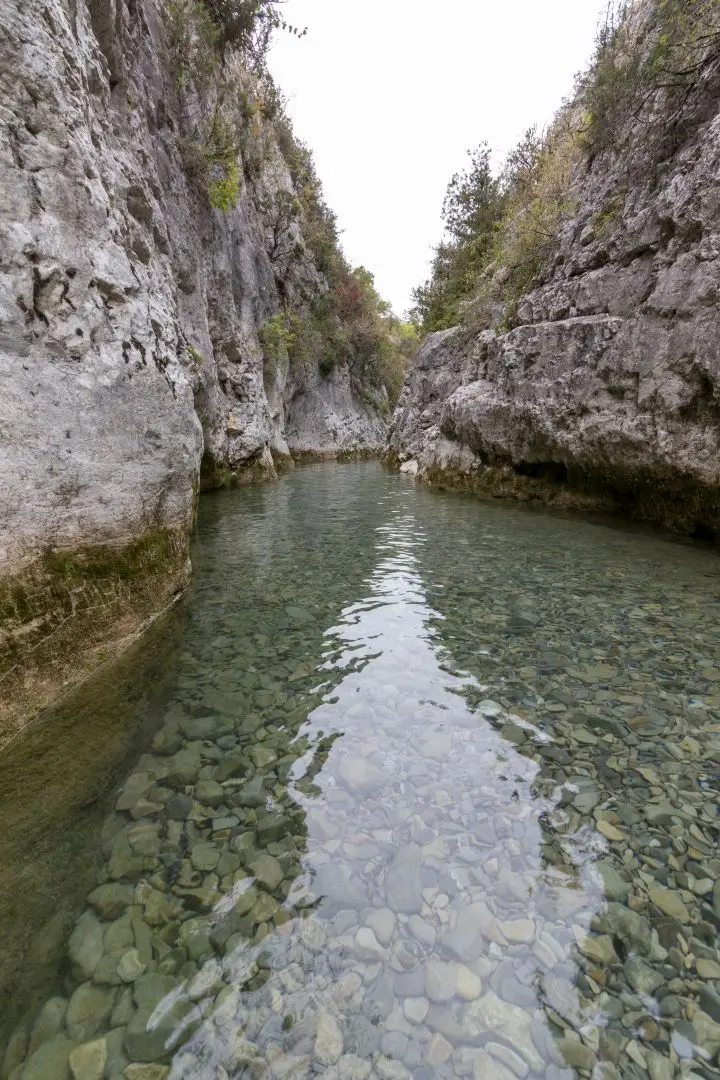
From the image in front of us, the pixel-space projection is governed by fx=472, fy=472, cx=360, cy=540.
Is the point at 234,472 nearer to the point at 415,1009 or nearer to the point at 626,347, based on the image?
the point at 626,347

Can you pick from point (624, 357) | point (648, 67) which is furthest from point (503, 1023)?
point (648, 67)

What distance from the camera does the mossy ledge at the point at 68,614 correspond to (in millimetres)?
3326

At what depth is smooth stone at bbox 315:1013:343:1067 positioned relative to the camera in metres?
1.64

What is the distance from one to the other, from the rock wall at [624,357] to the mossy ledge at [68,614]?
867cm

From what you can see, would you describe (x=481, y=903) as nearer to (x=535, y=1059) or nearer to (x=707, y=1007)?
(x=535, y=1059)

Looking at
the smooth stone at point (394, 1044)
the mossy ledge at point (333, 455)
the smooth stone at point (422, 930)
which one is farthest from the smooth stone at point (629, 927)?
the mossy ledge at point (333, 455)

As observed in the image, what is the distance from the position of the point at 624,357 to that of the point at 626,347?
0.19 m

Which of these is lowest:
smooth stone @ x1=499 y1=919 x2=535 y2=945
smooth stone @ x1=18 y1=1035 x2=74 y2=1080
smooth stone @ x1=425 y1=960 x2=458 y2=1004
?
smooth stone @ x1=18 y1=1035 x2=74 y2=1080

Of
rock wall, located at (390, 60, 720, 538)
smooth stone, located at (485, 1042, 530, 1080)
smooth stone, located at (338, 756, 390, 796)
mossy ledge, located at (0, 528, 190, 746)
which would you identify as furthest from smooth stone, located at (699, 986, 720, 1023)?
rock wall, located at (390, 60, 720, 538)

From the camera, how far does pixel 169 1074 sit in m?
1.58

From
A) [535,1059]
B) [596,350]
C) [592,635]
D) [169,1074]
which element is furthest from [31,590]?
[596,350]

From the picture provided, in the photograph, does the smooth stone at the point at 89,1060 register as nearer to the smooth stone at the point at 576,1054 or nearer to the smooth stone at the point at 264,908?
the smooth stone at the point at 264,908

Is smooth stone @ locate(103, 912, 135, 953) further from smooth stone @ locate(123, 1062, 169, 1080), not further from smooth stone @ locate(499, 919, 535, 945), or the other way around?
smooth stone @ locate(499, 919, 535, 945)

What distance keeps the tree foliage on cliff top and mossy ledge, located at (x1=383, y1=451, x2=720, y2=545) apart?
507 centimetres
